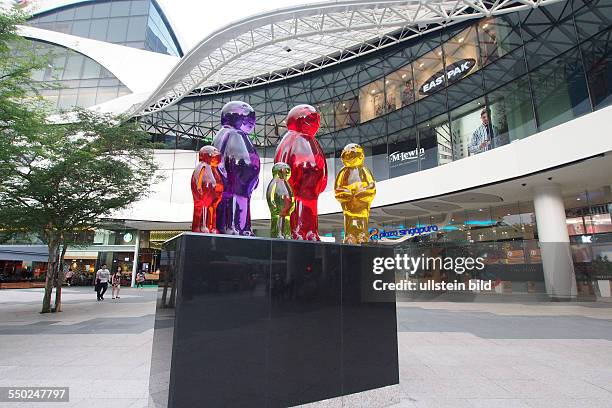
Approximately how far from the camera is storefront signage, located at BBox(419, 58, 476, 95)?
2078cm

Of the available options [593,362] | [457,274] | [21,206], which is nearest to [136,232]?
[21,206]

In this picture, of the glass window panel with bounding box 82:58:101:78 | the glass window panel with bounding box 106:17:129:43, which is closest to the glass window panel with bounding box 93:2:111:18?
the glass window panel with bounding box 106:17:129:43

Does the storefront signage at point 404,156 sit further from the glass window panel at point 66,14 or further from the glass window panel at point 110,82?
the glass window panel at point 66,14

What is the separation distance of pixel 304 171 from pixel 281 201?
51 centimetres

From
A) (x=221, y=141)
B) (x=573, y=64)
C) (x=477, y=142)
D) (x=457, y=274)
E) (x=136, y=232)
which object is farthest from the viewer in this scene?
(x=136, y=232)

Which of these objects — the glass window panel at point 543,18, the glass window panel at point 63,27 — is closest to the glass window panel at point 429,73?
the glass window panel at point 543,18

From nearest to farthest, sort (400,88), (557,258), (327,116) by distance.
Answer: (557,258) → (400,88) → (327,116)

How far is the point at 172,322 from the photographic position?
107 inches

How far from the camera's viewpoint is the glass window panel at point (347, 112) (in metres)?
27.6

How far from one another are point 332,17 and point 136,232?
2565 centimetres

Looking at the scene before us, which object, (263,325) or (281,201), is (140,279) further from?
(263,325)

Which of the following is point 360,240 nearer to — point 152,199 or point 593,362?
point 593,362

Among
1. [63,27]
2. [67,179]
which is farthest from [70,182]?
[63,27]

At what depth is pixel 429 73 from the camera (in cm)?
2305
